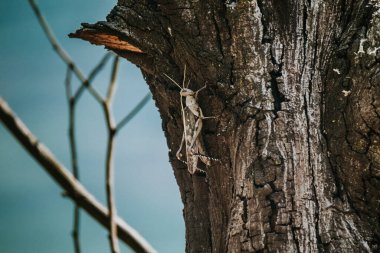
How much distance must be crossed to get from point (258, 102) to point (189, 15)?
0.44 meters

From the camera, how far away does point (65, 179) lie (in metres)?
0.56

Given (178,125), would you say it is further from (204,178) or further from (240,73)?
(240,73)

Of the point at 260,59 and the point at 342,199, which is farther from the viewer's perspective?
the point at 260,59

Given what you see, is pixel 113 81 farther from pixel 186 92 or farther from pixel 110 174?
pixel 186 92

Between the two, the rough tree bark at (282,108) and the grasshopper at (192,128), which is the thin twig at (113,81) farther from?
the grasshopper at (192,128)

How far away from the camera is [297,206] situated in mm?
1770

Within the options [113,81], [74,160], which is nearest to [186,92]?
[113,81]

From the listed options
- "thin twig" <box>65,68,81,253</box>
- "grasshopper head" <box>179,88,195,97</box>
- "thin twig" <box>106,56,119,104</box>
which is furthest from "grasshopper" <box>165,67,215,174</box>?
"thin twig" <box>65,68,81,253</box>

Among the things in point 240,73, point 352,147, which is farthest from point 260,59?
point 352,147

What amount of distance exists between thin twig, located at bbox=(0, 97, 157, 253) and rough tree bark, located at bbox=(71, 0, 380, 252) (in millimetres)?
1212

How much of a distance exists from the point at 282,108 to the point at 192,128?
1.34 feet

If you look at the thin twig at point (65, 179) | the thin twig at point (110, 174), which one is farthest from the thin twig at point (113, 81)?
the thin twig at point (65, 179)

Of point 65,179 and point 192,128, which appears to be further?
point 192,128

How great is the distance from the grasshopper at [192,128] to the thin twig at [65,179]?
1.50 m
